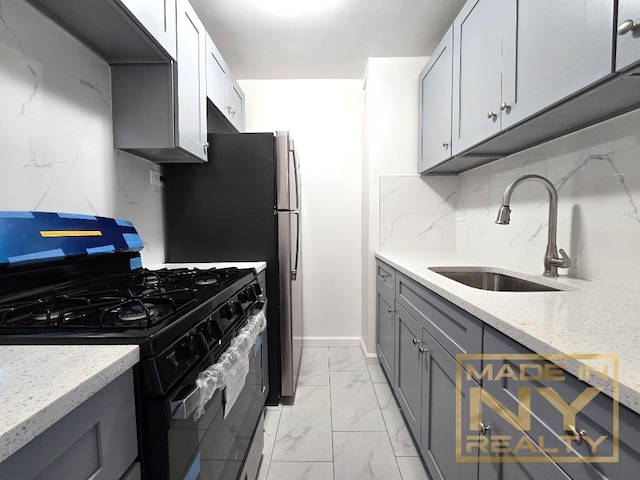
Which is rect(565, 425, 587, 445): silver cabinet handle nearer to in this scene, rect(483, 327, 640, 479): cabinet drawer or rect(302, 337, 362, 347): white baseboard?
rect(483, 327, 640, 479): cabinet drawer

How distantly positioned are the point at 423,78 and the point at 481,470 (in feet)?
7.85

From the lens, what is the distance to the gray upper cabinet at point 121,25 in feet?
3.48

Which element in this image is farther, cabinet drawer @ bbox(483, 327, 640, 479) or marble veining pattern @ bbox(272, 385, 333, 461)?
marble veining pattern @ bbox(272, 385, 333, 461)

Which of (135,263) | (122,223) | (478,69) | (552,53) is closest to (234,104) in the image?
(122,223)

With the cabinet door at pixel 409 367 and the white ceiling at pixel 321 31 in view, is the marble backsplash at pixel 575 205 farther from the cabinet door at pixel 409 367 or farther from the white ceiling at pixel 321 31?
the white ceiling at pixel 321 31

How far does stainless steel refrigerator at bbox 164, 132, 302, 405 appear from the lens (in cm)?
186

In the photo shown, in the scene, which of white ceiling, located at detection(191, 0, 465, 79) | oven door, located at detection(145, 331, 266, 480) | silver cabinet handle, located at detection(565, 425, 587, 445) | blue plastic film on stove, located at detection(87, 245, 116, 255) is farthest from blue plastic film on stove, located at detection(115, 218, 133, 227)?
silver cabinet handle, located at detection(565, 425, 587, 445)

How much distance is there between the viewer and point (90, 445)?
1.63 ft

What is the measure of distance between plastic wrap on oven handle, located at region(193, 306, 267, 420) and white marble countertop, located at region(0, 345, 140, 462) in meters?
0.22

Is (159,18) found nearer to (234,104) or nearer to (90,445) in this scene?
(234,104)

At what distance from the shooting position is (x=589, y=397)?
525 mm

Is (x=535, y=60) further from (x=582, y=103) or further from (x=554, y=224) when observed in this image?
(x=554, y=224)

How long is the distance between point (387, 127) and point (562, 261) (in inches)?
64.6

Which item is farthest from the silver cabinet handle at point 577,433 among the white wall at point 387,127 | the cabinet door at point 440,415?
the white wall at point 387,127
